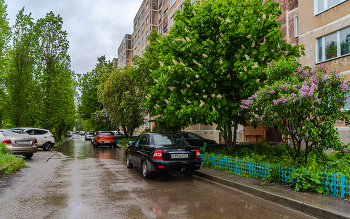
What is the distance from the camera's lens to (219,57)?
10719mm

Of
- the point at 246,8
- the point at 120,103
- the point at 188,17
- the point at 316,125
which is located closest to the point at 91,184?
the point at 316,125

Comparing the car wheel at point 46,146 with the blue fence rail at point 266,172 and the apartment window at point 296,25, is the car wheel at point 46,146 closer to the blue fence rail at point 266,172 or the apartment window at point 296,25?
the blue fence rail at point 266,172

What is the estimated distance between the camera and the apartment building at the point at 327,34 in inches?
543

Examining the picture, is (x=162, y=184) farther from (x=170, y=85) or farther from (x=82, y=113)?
(x=82, y=113)

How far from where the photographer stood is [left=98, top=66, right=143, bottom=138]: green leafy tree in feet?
82.0

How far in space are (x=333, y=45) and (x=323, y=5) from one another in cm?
253

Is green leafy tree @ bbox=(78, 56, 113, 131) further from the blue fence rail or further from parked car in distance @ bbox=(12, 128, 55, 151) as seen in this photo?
the blue fence rail

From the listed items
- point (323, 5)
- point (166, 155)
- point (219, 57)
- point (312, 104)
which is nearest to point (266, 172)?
point (312, 104)

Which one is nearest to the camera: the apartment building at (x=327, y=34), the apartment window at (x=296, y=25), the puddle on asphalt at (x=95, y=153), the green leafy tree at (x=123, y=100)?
the apartment building at (x=327, y=34)

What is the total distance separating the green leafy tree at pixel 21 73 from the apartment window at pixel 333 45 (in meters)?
26.4

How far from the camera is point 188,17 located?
1166cm

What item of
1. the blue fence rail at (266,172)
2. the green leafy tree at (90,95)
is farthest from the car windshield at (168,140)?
the green leafy tree at (90,95)

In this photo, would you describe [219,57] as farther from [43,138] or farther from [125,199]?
[43,138]

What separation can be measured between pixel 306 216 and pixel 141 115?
21.5 meters
